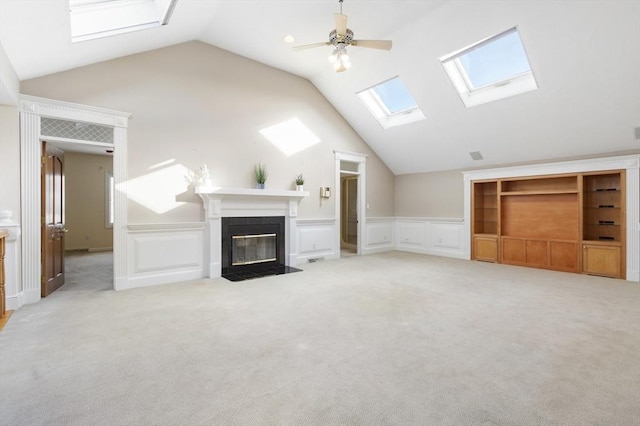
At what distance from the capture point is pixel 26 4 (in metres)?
2.59

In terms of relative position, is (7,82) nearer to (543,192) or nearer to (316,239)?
(316,239)

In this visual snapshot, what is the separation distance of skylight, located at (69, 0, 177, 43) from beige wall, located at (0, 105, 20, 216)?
1.23 meters

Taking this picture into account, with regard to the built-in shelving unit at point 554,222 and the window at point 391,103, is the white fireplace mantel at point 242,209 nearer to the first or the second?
the window at point 391,103

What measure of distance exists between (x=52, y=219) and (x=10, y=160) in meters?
0.98

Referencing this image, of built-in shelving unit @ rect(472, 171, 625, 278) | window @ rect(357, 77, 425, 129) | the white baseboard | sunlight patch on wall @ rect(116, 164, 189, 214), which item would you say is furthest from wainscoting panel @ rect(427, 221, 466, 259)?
the white baseboard

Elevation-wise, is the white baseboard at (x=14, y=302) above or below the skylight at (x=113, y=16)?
below

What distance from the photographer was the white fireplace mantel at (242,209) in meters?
5.18

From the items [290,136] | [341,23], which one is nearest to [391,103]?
[290,136]

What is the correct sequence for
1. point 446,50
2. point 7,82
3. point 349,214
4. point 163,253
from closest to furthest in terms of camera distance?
point 7,82
point 163,253
point 446,50
point 349,214

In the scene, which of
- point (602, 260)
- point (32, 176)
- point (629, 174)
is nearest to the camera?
point (32, 176)

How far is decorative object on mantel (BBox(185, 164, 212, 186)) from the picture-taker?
5082 mm

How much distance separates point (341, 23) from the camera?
346 cm

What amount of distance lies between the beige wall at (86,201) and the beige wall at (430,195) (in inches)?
322

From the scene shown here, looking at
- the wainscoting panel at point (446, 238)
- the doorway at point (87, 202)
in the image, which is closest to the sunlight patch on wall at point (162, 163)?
the doorway at point (87, 202)
